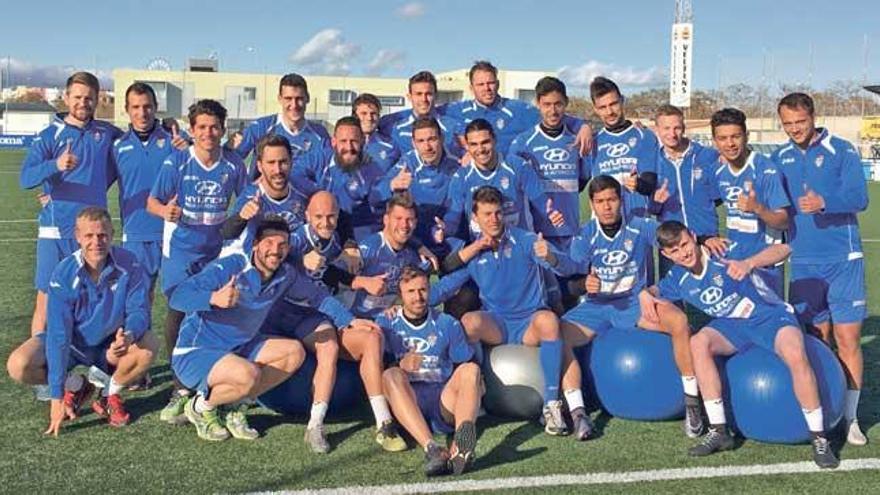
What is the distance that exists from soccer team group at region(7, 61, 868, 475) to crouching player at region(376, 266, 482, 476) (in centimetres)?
1

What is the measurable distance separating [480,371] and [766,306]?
1.68 metres

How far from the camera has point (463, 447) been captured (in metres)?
4.54

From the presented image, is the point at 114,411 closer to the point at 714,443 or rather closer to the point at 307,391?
the point at 307,391

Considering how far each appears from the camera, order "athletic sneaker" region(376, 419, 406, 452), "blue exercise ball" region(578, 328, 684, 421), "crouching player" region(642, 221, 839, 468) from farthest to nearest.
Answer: "blue exercise ball" region(578, 328, 684, 421), "athletic sneaker" region(376, 419, 406, 452), "crouching player" region(642, 221, 839, 468)

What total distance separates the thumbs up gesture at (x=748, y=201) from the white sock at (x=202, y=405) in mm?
3299

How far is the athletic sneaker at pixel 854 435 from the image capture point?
500cm

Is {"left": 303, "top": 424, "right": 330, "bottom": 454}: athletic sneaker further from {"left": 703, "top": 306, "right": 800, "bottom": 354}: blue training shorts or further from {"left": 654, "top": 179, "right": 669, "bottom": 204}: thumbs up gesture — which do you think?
{"left": 654, "top": 179, "right": 669, "bottom": 204}: thumbs up gesture

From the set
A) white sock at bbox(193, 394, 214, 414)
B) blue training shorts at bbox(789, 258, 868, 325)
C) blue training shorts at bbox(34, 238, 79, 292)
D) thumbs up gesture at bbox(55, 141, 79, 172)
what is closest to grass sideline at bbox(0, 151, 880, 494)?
white sock at bbox(193, 394, 214, 414)

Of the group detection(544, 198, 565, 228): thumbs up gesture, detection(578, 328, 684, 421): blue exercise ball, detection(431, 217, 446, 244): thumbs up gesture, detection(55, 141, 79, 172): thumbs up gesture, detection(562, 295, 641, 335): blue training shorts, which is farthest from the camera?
detection(544, 198, 565, 228): thumbs up gesture

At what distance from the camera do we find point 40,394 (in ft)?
18.2

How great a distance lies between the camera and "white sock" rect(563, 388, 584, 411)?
521 centimetres

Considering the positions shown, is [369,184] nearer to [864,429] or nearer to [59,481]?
[59,481]

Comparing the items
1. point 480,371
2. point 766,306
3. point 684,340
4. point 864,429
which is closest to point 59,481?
point 480,371

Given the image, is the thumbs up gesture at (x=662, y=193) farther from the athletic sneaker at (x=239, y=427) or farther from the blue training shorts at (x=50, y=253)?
the blue training shorts at (x=50, y=253)
